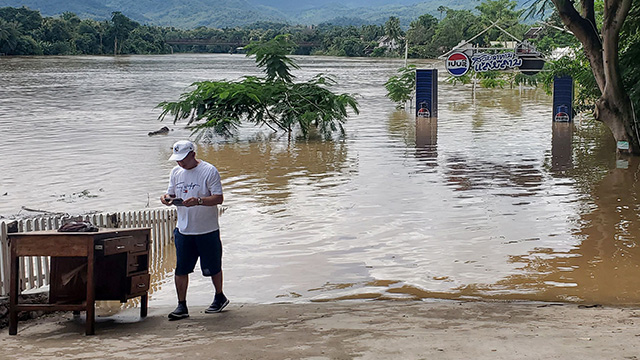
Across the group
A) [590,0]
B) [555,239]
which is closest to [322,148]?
[590,0]

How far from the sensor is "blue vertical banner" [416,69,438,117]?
31.2 meters

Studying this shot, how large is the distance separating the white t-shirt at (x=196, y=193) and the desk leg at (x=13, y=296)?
1.60 metres

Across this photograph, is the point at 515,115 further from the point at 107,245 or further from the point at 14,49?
the point at 14,49

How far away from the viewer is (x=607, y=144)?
77.6 feet

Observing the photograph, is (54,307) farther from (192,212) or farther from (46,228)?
(46,228)

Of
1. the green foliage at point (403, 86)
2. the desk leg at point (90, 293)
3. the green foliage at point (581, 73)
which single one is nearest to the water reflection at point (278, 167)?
the green foliage at point (581, 73)

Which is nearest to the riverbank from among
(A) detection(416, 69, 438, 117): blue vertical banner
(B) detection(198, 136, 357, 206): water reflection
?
(B) detection(198, 136, 357, 206): water reflection

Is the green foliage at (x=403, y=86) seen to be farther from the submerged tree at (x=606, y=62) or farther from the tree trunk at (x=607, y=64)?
the tree trunk at (x=607, y=64)

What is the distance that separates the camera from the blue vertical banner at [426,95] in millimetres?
31203

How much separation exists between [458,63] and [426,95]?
10.2 ft

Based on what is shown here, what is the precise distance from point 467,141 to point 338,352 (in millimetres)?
19021

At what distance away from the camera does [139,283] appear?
8.13 metres

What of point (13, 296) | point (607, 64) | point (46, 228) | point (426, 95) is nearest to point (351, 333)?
point (13, 296)

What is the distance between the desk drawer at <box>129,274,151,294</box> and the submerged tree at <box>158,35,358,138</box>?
1621 cm
